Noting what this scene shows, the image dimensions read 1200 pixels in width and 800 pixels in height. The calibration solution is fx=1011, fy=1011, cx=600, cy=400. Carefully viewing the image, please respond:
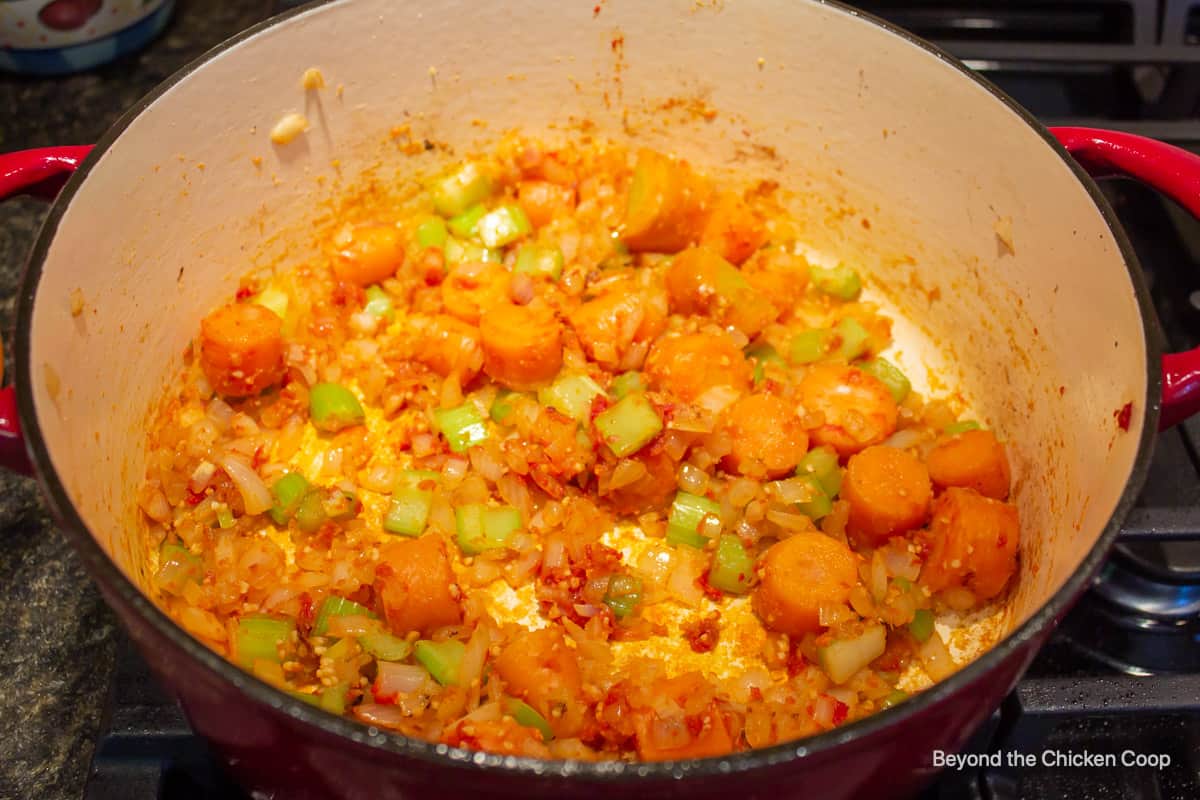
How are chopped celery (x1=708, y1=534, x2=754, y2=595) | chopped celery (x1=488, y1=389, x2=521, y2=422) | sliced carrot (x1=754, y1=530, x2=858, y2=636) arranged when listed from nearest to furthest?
sliced carrot (x1=754, y1=530, x2=858, y2=636), chopped celery (x1=708, y1=534, x2=754, y2=595), chopped celery (x1=488, y1=389, x2=521, y2=422)

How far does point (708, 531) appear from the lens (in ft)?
5.85

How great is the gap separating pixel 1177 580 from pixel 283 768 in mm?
1425

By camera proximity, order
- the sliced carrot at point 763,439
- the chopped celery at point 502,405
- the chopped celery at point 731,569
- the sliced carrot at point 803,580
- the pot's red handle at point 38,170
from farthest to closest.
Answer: the chopped celery at point 502,405 → the sliced carrot at point 763,439 → the chopped celery at point 731,569 → the sliced carrot at point 803,580 → the pot's red handle at point 38,170

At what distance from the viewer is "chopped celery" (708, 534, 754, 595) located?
68.4 inches

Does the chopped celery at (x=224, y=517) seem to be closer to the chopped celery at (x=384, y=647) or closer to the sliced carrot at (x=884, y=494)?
the chopped celery at (x=384, y=647)

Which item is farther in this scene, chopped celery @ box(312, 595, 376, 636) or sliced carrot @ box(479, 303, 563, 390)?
sliced carrot @ box(479, 303, 563, 390)

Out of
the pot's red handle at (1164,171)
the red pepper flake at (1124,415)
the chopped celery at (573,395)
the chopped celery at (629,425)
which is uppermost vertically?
the pot's red handle at (1164,171)

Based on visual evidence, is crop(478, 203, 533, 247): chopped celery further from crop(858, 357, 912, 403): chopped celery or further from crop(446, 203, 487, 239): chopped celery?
crop(858, 357, 912, 403): chopped celery

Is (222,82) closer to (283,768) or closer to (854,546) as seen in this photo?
(283,768)

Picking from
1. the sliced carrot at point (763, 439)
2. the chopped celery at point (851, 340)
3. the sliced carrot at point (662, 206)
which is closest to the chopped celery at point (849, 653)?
the sliced carrot at point (763, 439)

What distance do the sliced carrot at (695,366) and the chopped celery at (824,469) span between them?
0.62ft

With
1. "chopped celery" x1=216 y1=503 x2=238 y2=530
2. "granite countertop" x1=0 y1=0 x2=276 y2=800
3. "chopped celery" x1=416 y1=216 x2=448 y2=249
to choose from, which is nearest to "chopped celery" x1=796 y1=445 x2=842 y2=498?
"chopped celery" x1=416 y1=216 x2=448 y2=249

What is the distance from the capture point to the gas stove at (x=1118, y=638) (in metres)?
1.43

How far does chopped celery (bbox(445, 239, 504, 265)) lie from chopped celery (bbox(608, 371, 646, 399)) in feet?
1.39
